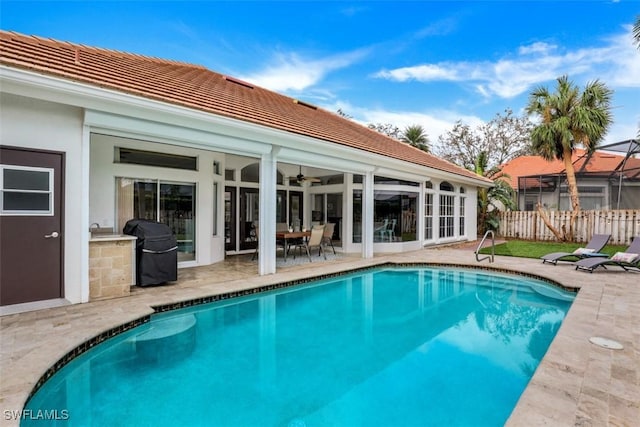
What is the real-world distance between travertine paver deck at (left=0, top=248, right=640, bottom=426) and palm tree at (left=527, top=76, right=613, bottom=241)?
8516mm

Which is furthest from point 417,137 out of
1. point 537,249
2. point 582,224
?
point 537,249

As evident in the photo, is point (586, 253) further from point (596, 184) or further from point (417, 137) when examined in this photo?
point (417, 137)

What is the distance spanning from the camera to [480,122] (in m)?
28.7

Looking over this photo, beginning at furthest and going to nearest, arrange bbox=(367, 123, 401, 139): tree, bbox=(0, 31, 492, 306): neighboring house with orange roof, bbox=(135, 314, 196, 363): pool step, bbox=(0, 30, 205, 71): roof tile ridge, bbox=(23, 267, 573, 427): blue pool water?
bbox=(367, 123, 401, 139): tree, bbox=(0, 30, 205, 71): roof tile ridge, bbox=(0, 31, 492, 306): neighboring house with orange roof, bbox=(135, 314, 196, 363): pool step, bbox=(23, 267, 573, 427): blue pool water

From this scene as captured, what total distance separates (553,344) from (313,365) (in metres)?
2.90

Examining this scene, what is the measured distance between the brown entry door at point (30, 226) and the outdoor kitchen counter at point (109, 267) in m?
0.46

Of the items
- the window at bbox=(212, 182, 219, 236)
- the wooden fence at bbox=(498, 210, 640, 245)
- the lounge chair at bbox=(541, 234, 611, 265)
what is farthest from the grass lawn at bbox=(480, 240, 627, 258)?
the window at bbox=(212, 182, 219, 236)

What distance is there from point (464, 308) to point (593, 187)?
18.2 metres

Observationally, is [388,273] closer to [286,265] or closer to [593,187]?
[286,265]

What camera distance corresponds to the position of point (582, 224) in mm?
15922

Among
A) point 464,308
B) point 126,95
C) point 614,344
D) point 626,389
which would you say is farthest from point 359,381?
point 126,95

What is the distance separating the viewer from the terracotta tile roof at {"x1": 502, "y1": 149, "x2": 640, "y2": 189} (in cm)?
1744

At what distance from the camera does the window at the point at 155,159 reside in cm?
798

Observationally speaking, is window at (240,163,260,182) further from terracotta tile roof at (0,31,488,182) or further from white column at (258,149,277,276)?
white column at (258,149,277,276)
